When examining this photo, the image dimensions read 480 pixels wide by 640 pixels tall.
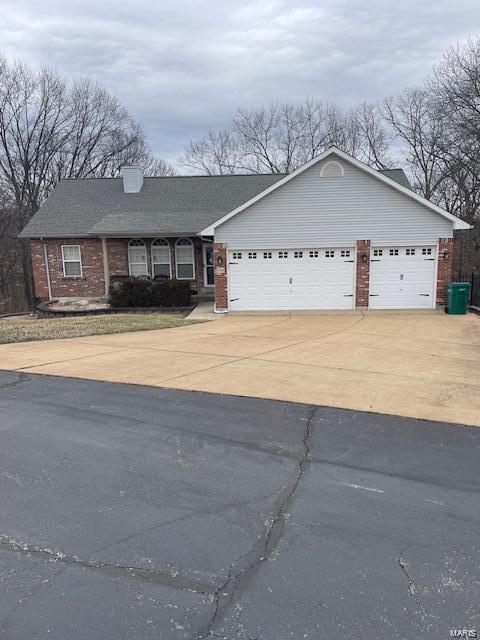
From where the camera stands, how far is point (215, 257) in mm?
16656

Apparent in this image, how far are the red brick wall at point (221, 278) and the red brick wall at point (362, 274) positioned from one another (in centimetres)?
472

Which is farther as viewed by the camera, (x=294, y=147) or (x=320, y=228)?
(x=294, y=147)

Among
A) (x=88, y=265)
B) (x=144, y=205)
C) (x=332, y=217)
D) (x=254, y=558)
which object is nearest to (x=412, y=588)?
(x=254, y=558)

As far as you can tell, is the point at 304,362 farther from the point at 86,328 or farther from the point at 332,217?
the point at 332,217

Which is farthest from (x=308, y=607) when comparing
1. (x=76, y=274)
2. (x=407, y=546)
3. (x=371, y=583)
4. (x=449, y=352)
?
(x=76, y=274)

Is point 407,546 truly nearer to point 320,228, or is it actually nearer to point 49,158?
point 320,228

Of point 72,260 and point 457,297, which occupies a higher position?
point 72,260

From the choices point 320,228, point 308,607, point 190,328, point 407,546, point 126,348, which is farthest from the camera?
point 320,228

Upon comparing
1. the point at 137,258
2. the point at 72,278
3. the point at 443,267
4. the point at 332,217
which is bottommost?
the point at 72,278

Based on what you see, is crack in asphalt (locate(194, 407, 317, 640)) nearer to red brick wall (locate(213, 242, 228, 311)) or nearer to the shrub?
red brick wall (locate(213, 242, 228, 311))

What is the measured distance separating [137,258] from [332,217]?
9356 millimetres

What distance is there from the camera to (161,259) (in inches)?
Answer: 827

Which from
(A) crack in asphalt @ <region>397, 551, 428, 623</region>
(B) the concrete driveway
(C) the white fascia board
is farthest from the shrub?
(A) crack in asphalt @ <region>397, 551, 428, 623</region>

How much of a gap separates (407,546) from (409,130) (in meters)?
35.9
